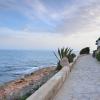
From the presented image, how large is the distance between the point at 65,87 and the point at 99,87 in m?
1.34

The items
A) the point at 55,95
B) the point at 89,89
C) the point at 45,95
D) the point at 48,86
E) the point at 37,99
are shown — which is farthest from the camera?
the point at 89,89

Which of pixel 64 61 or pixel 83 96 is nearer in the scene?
pixel 83 96

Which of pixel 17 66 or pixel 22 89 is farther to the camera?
pixel 17 66

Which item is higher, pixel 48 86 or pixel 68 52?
pixel 68 52

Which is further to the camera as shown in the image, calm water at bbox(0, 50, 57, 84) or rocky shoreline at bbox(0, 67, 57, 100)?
calm water at bbox(0, 50, 57, 84)

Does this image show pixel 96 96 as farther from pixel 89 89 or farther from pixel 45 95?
pixel 45 95

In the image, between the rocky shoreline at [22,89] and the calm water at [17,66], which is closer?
the rocky shoreline at [22,89]

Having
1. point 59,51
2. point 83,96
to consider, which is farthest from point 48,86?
point 59,51

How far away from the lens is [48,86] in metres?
7.82

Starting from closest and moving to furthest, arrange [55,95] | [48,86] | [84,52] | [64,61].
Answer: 1. [48,86]
2. [55,95]
3. [64,61]
4. [84,52]

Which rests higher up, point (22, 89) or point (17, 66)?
point (17, 66)

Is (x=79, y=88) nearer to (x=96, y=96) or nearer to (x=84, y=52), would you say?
(x=96, y=96)

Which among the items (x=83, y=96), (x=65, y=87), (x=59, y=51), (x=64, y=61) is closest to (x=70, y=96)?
(x=83, y=96)

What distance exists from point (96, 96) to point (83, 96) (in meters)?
0.43
